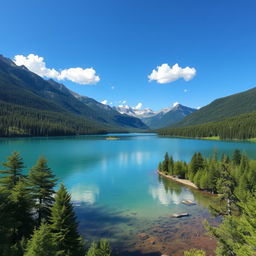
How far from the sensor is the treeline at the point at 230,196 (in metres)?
16.4

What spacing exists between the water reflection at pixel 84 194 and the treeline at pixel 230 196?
79.5 ft

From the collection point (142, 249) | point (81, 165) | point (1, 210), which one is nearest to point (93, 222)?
point (142, 249)

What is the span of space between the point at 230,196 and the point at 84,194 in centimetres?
3140

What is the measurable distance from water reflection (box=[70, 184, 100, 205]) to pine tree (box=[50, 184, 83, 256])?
73.1 ft

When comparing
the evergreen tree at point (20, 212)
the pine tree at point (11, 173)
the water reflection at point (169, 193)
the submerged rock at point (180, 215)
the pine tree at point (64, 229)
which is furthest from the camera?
the water reflection at point (169, 193)

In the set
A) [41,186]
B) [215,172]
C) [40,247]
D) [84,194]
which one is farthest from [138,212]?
[40,247]

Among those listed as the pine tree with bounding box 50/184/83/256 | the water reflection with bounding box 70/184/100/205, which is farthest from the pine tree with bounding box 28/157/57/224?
the water reflection with bounding box 70/184/100/205

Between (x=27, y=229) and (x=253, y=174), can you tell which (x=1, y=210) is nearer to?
(x=27, y=229)

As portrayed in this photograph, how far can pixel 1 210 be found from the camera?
18.2 m

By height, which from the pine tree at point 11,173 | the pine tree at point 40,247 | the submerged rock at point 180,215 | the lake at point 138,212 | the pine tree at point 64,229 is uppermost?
the pine tree at point 11,173

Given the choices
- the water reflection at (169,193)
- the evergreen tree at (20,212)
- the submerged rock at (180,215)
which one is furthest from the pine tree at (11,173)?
the water reflection at (169,193)

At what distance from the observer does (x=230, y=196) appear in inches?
1094

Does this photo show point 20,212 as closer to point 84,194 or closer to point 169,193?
point 84,194

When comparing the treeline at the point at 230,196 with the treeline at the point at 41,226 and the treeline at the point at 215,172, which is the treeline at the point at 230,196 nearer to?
the treeline at the point at 215,172
